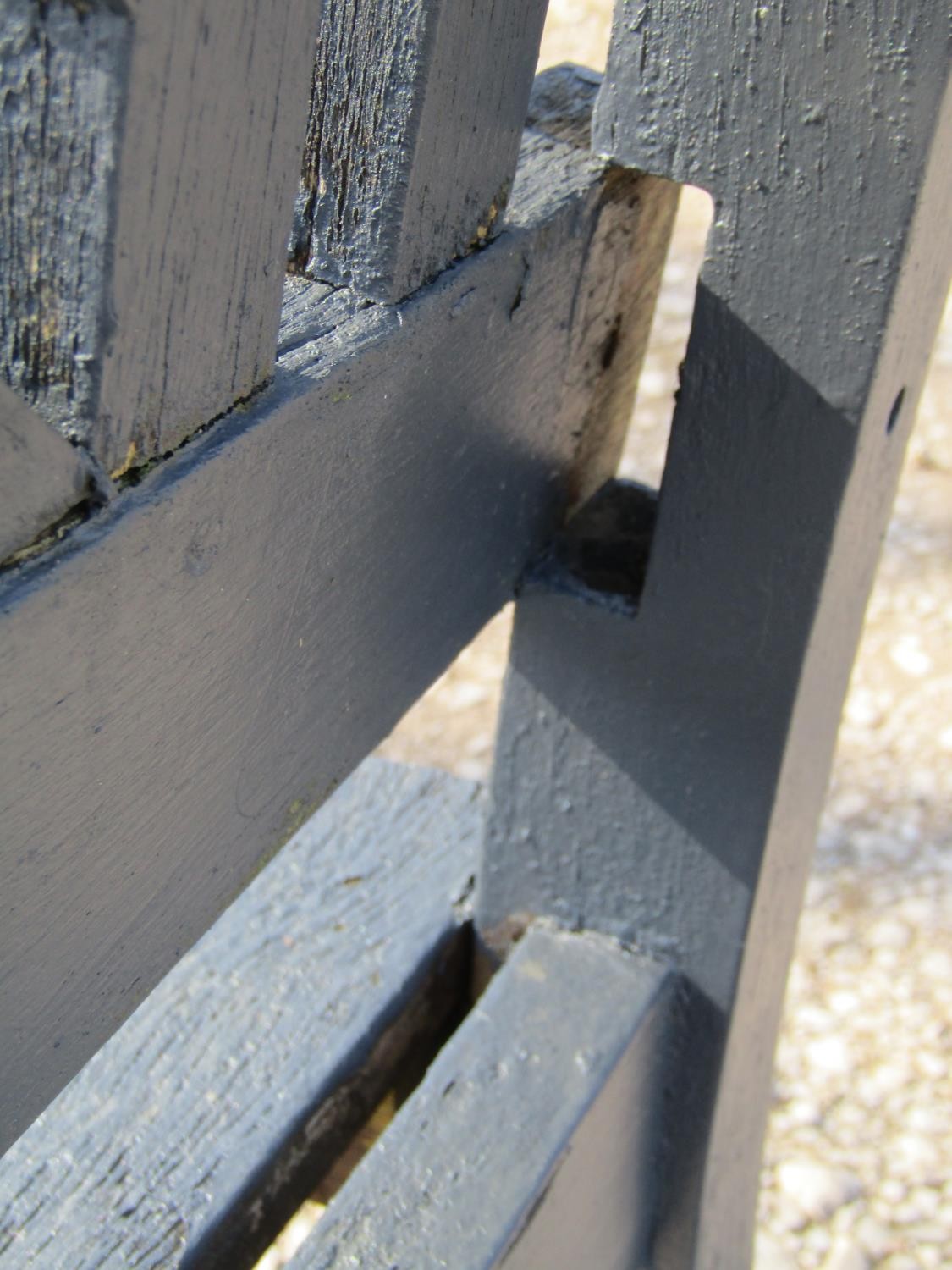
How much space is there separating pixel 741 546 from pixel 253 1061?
450 mm

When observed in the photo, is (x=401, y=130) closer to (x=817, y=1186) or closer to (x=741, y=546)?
(x=741, y=546)

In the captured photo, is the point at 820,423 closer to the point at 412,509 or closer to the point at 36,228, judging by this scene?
the point at 412,509

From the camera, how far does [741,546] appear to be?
32.6 inches

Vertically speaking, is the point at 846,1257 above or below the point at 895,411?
below

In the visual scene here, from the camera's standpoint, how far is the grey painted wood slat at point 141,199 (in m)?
0.40

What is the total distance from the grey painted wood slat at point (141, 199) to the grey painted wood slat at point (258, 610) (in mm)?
35

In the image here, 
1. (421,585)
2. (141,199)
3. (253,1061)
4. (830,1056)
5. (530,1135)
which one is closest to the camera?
(141,199)

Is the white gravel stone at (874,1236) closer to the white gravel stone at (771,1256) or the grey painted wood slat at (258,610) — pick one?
the white gravel stone at (771,1256)

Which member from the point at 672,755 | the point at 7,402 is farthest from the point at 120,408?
the point at 672,755

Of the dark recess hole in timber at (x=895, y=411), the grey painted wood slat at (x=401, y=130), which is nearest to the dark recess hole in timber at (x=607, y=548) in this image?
the dark recess hole in timber at (x=895, y=411)

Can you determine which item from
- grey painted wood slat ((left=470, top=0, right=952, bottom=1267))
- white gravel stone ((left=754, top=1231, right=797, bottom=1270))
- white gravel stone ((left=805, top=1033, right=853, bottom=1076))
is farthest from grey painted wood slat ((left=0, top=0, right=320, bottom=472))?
white gravel stone ((left=805, top=1033, right=853, bottom=1076))

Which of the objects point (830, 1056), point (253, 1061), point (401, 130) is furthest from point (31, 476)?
point (830, 1056)

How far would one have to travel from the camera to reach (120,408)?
1.52ft

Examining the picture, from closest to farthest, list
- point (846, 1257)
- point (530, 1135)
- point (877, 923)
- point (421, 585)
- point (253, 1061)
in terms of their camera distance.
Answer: point (421, 585), point (530, 1135), point (253, 1061), point (846, 1257), point (877, 923)
